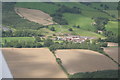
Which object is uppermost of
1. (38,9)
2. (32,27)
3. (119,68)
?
(38,9)

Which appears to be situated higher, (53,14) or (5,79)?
(53,14)

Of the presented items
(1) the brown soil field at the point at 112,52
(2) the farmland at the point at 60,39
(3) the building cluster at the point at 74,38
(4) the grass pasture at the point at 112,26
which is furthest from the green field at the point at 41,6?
(1) the brown soil field at the point at 112,52

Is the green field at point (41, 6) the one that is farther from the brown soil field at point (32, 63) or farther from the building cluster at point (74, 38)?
the brown soil field at point (32, 63)

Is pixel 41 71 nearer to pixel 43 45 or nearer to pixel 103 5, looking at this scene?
pixel 43 45

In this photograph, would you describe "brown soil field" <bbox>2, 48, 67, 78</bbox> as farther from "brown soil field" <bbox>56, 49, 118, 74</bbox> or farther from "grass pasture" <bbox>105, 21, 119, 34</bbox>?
"grass pasture" <bbox>105, 21, 119, 34</bbox>

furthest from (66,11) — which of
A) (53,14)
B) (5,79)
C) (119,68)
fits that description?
(5,79)

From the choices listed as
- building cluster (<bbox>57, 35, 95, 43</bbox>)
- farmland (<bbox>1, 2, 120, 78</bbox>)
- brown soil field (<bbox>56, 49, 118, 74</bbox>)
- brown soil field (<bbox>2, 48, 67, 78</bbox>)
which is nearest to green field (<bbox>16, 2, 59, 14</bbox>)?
farmland (<bbox>1, 2, 120, 78</bbox>)

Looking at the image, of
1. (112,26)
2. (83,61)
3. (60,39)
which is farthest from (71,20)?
Answer: (83,61)
